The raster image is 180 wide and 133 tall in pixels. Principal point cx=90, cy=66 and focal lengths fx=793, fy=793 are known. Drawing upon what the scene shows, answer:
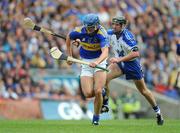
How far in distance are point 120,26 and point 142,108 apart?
35.2 ft

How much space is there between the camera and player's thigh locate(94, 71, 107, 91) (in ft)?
54.4

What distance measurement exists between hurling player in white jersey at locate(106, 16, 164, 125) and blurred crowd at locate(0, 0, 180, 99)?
7.82m

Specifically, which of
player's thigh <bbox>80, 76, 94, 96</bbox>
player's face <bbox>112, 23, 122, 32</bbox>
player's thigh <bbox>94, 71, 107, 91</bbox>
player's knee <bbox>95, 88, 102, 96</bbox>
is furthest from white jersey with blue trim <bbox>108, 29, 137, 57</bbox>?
player's knee <bbox>95, 88, 102, 96</bbox>

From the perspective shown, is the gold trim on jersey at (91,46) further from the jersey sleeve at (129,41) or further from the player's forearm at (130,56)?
the jersey sleeve at (129,41)

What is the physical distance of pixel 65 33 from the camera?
27.9 metres

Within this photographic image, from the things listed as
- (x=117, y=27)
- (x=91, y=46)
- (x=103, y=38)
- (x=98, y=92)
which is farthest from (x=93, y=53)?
(x=98, y=92)

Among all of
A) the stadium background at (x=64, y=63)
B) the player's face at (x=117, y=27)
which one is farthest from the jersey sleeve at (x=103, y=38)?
the stadium background at (x=64, y=63)

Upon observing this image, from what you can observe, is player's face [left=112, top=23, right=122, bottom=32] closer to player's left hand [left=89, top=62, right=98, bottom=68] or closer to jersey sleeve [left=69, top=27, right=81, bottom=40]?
jersey sleeve [left=69, top=27, right=81, bottom=40]

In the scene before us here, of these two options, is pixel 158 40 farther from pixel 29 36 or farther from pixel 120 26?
pixel 120 26

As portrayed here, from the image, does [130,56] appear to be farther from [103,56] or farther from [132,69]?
[103,56]

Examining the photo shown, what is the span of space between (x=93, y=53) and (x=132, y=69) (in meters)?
1.02

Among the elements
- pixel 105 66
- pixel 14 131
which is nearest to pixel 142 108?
pixel 105 66

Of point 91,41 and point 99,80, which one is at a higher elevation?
point 91,41

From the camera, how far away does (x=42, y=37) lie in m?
27.3
